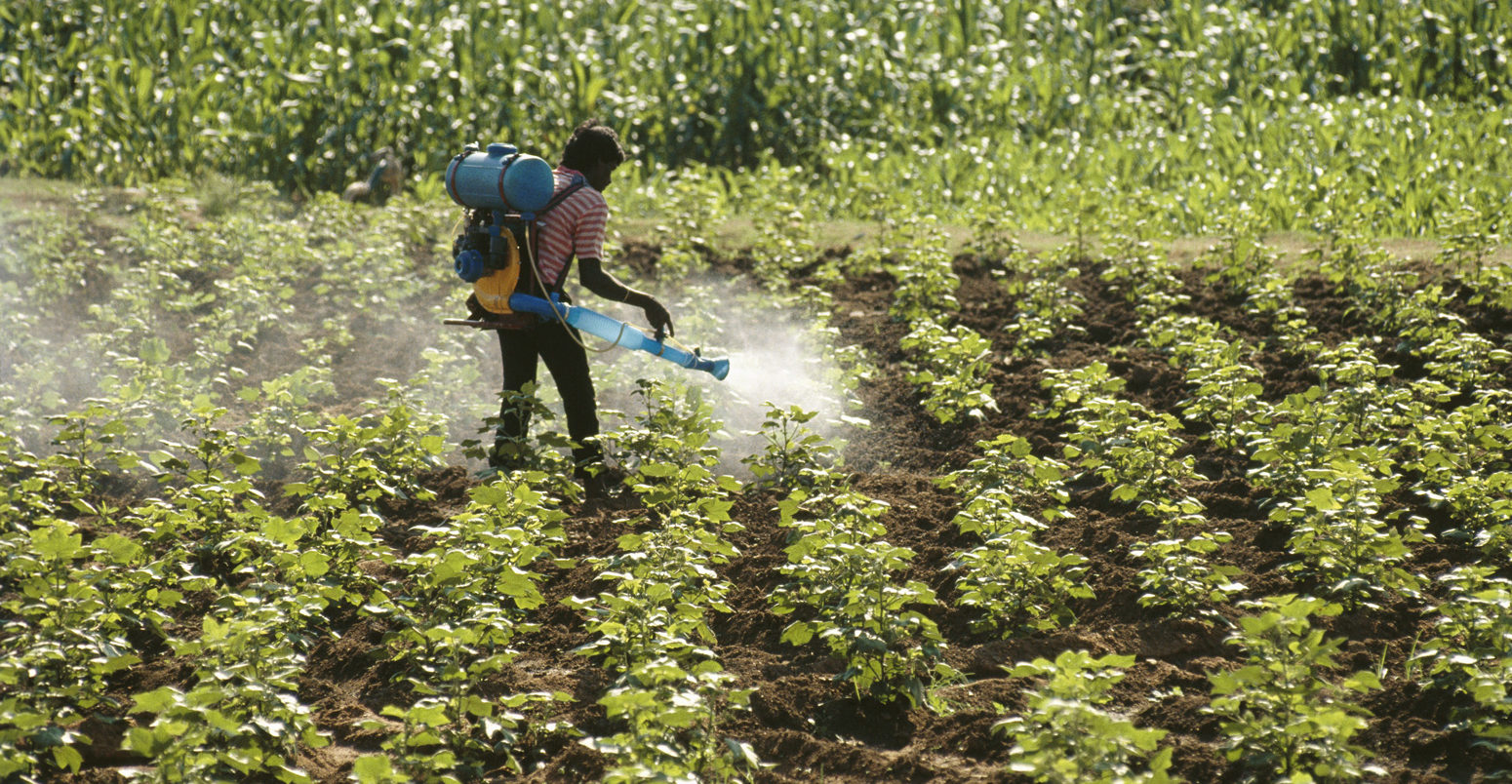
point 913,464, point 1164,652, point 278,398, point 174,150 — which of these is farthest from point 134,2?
point 1164,652

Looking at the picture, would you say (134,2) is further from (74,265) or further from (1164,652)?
(1164,652)

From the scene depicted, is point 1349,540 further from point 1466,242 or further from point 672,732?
point 1466,242

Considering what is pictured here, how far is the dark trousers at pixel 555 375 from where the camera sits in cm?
586

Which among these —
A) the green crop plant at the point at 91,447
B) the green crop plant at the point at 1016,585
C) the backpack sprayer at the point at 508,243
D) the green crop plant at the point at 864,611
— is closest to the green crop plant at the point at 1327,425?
the green crop plant at the point at 1016,585

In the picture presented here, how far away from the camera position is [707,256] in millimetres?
10023

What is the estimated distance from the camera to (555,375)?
19.6 feet

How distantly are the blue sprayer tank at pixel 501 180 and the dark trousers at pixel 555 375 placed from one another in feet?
2.04

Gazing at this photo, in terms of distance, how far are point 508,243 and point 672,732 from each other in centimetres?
267

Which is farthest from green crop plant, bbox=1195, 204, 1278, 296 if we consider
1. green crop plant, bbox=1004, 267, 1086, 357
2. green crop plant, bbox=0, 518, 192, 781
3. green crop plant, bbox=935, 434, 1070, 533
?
green crop plant, bbox=0, 518, 192, 781

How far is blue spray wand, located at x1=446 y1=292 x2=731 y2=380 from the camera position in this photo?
18.4 ft

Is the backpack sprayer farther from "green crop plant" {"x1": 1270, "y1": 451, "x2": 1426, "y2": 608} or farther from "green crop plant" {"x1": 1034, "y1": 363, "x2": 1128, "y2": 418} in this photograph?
"green crop plant" {"x1": 1270, "y1": 451, "x2": 1426, "y2": 608}

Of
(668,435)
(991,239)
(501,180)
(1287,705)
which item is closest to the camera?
(1287,705)

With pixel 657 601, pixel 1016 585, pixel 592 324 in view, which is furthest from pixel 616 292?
pixel 1016 585

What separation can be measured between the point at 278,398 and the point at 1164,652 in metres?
4.32
